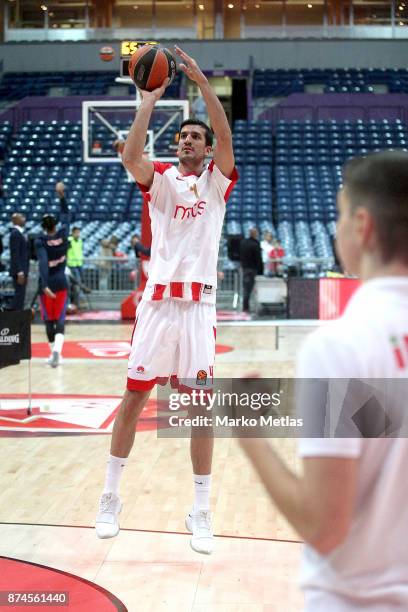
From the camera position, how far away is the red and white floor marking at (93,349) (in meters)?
12.4

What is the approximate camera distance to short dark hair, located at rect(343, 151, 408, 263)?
4.90ft

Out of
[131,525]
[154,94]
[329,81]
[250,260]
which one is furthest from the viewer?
[329,81]

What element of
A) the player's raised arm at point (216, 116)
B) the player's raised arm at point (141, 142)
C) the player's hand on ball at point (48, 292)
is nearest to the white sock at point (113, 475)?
the player's raised arm at point (141, 142)

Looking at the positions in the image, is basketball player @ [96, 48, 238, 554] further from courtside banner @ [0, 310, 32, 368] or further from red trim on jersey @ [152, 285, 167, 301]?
courtside banner @ [0, 310, 32, 368]

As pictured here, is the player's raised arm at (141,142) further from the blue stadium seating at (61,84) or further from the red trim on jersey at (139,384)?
the blue stadium seating at (61,84)

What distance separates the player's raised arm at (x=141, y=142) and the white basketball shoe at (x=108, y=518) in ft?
4.88

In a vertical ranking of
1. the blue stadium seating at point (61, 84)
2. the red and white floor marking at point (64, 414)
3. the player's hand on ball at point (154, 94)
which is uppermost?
the blue stadium seating at point (61, 84)

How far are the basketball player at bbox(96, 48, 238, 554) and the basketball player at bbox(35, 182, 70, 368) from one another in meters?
6.01

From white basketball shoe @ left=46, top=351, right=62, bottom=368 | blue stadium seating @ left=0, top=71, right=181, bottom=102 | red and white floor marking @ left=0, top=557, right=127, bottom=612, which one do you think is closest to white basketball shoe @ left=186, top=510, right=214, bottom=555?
red and white floor marking @ left=0, top=557, right=127, bottom=612

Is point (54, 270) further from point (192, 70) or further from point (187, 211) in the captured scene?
point (192, 70)

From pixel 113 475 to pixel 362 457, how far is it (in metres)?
3.14

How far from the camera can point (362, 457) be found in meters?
1.45

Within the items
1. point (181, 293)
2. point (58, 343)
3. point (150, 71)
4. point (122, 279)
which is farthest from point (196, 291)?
point (122, 279)

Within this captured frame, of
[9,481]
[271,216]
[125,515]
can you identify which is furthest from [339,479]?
[271,216]
